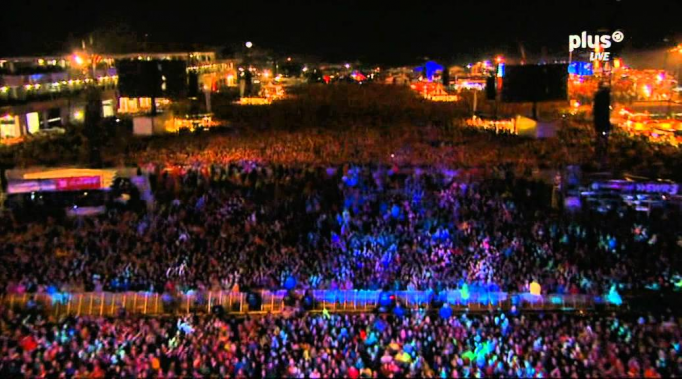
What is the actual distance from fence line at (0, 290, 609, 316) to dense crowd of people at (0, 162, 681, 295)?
21 cm

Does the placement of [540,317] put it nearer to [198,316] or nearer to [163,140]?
[198,316]

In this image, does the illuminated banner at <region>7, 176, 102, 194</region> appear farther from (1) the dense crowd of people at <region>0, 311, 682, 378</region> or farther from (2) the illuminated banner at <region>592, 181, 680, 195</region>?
(2) the illuminated banner at <region>592, 181, 680, 195</region>

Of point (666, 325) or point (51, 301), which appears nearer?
point (666, 325)

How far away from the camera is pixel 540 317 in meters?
9.77

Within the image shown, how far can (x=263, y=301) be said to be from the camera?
10375 millimetres

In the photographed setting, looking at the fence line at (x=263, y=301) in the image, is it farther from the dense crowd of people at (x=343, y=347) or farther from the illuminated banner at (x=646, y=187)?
the illuminated banner at (x=646, y=187)

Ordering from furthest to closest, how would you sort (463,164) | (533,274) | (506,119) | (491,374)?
(506,119) < (463,164) < (533,274) < (491,374)

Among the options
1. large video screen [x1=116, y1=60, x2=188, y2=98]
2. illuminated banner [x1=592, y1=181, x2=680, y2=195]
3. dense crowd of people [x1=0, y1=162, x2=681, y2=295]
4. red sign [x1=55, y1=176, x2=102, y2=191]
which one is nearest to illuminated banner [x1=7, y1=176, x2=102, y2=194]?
red sign [x1=55, y1=176, x2=102, y2=191]

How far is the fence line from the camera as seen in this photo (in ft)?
33.7

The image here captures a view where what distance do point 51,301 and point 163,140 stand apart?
685 inches

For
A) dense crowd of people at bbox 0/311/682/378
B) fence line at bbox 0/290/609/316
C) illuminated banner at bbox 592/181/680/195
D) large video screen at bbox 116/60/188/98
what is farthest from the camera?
large video screen at bbox 116/60/188/98

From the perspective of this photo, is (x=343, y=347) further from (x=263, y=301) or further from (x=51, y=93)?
(x=51, y=93)

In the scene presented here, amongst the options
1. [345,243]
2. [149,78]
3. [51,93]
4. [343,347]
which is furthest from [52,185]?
[51,93]

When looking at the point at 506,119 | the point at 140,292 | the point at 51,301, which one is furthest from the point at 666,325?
the point at 506,119
